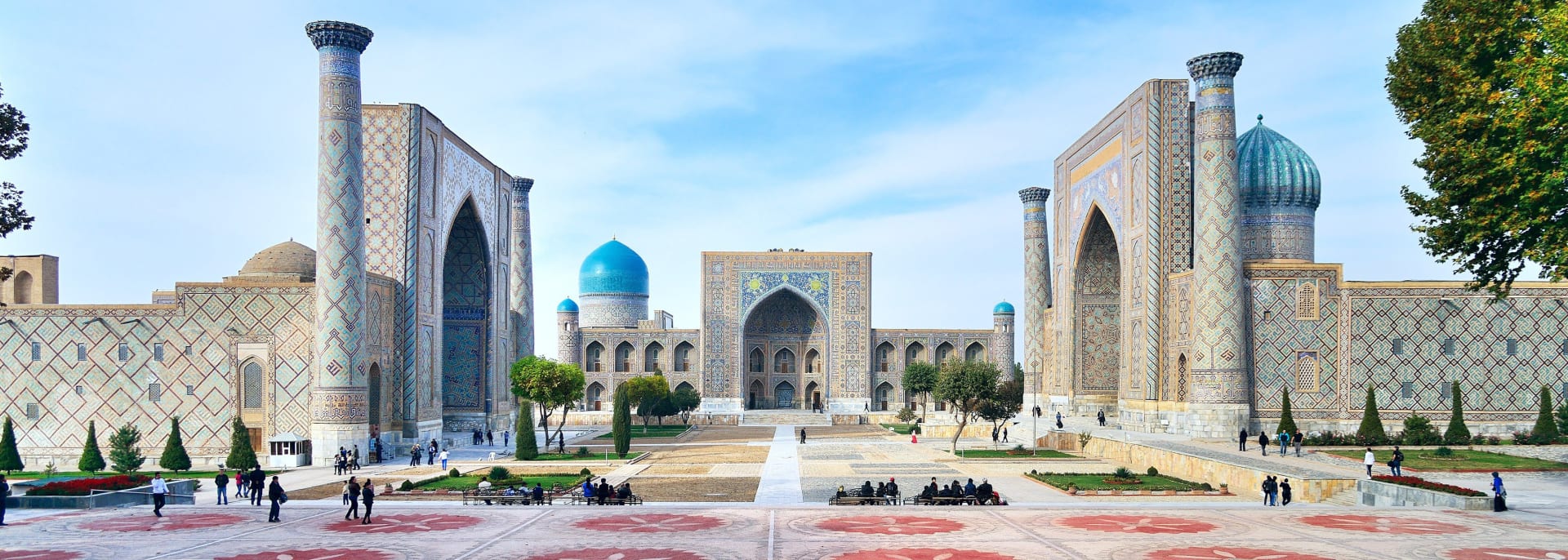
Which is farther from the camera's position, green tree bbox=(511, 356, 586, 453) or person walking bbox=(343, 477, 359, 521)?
green tree bbox=(511, 356, 586, 453)

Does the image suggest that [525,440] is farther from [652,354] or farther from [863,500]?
[652,354]

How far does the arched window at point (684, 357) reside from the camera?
53.2 m

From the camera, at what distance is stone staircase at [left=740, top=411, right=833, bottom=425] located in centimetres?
4578

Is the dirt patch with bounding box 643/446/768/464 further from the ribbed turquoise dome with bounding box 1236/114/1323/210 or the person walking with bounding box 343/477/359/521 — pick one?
the ribbed turquoise dome with bounding box 1236/114/1323/210

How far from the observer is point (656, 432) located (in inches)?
1496

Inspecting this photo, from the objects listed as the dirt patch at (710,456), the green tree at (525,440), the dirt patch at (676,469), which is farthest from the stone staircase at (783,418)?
the dirt patch at (676,469)

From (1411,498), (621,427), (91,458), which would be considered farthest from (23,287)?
(1411,498)

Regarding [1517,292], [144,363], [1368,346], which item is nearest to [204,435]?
[144,363]

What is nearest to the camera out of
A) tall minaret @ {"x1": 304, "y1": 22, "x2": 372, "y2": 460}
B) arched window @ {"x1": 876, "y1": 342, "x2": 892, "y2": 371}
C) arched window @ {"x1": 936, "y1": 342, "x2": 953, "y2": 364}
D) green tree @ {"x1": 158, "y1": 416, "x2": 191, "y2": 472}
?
green tree @ {"x1": 158, "y1": 416, "x2": 191, "y2": 472}

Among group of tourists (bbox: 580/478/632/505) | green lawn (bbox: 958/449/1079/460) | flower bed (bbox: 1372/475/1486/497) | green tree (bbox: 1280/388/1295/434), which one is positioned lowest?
green lawn (bbox: 958/449/1079/460)

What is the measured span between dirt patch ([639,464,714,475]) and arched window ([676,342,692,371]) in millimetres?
28903

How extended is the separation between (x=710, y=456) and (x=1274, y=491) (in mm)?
14059

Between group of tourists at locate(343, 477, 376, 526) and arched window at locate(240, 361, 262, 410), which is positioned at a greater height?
arched window at locate(240, 361, 262, 410)

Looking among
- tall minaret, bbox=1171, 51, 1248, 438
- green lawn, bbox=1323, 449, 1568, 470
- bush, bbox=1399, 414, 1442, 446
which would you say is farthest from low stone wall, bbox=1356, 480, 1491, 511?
tall minaret, bbox=1171, 51, 1248, 438
